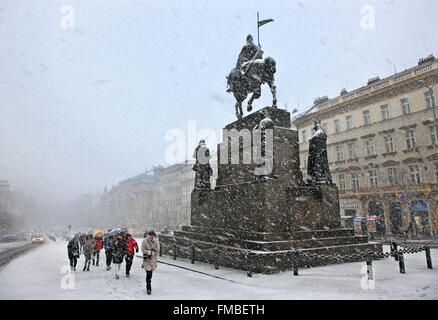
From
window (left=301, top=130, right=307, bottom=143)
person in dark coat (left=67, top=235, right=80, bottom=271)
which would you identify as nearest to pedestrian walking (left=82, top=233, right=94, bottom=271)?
person in dark coat (left=67, top=235, right=80, bottom=271)

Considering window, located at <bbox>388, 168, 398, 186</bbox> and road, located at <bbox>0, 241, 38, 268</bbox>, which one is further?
window, located at <bbox>388, 168, 398, 186</bbox>

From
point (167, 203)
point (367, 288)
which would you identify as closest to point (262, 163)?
point (367, 288)

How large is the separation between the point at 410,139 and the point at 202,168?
A: 2389 centimetres

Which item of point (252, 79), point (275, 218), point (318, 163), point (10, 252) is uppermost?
point (252, 79)

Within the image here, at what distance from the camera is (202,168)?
15078 mm

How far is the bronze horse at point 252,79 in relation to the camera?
12443 millimetres

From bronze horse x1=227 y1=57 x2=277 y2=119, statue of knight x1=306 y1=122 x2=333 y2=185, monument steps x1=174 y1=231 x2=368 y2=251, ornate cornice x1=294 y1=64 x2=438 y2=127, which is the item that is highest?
ornate cornice x1=294 y1=64 x2=438 y2=127

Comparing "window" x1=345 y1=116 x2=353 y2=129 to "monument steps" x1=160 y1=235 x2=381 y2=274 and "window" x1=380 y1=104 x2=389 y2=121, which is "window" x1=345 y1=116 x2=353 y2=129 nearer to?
"window" x1=380 y1=104 x2=389 y2=121

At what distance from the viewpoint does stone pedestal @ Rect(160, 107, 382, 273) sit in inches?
364

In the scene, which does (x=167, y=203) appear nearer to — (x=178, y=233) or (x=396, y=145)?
(x=396, y=145)

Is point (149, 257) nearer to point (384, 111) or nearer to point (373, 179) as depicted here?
point (373, 179)

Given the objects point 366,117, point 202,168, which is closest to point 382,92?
point 366,117

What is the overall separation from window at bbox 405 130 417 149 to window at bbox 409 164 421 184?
74.7 inches
